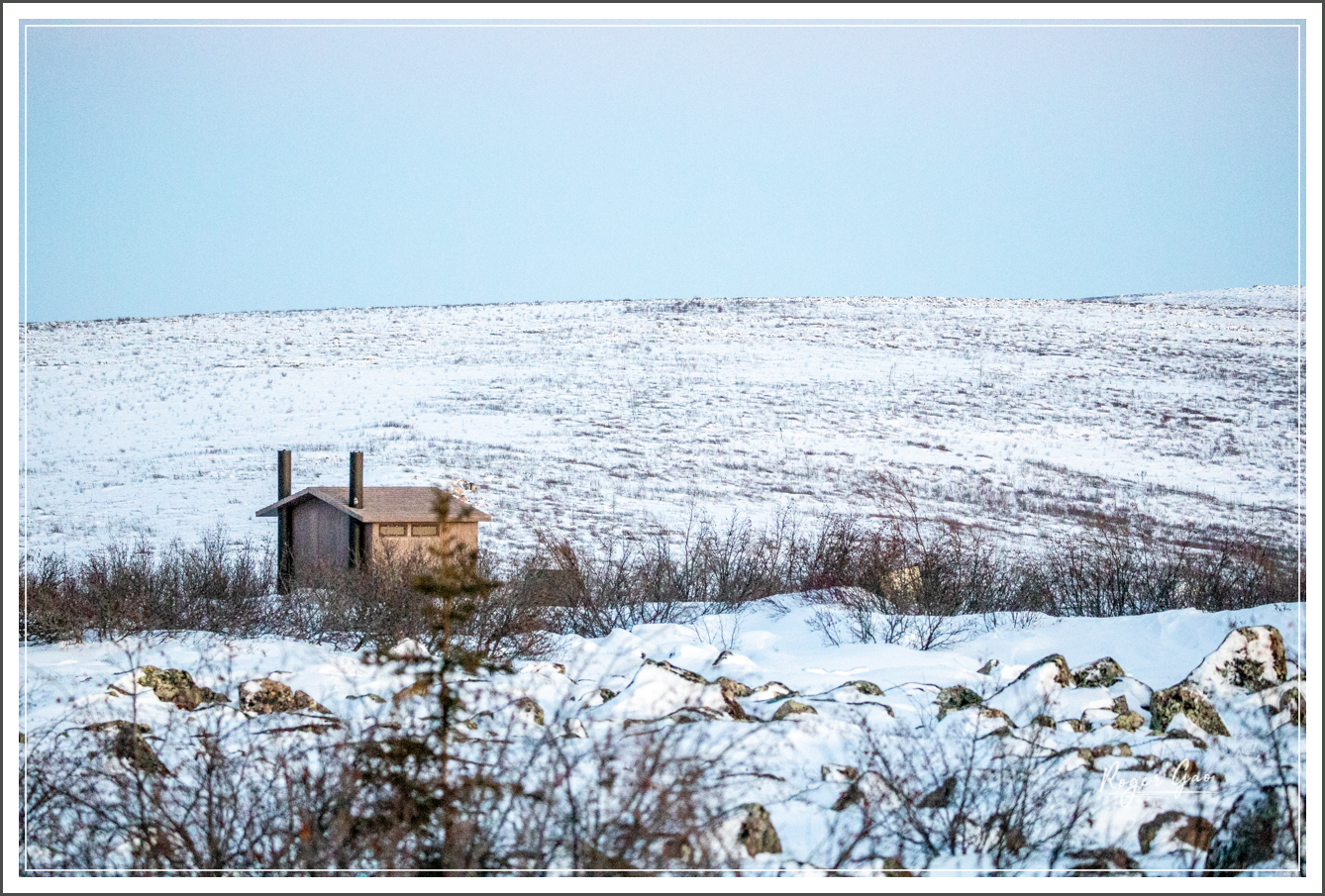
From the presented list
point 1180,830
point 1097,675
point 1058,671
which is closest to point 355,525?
point 1058,671

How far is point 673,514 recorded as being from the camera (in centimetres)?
2109

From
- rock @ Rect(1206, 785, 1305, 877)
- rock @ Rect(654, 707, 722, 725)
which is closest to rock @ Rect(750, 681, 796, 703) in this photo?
rock @ Rect(654, 707, 722, 725)

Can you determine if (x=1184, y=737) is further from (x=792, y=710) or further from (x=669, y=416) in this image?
(x=669, y=416)

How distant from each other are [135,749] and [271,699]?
1221 millimetres

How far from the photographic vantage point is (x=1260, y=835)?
3854mm

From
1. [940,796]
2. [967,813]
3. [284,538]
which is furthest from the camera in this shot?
[284,538]

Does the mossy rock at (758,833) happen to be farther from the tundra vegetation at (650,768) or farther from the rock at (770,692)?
the rock at (770,692)

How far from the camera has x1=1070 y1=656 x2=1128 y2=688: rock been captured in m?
5.86

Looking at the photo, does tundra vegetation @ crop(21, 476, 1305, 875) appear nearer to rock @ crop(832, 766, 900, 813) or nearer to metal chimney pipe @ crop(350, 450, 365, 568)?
rock @ crop(832, 766, 900, 813)

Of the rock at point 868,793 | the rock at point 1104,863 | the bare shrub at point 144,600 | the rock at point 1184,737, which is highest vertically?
the rock at point 868,793

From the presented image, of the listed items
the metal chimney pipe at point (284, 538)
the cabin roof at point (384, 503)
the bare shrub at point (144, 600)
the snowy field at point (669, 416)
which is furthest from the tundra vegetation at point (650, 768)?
the snowy field at point (669, 416)

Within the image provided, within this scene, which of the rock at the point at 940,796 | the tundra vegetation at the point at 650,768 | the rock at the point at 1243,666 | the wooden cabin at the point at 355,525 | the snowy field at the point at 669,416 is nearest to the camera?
the tundra vegetation at the point at 650,768

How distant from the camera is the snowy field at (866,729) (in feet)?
13.1

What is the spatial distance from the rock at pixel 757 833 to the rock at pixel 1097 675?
9.00 ft
